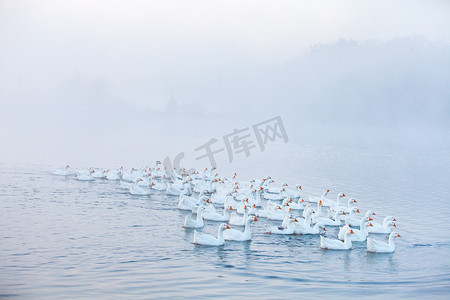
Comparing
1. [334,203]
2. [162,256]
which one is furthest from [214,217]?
[334,203]

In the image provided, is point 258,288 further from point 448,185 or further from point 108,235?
point 448,185

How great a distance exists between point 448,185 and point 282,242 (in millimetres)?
23811

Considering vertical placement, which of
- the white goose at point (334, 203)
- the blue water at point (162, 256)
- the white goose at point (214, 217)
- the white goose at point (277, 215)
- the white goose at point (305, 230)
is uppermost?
the white goose at point (334, 203)

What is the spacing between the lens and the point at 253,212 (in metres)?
22.3

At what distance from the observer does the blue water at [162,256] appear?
13.4m

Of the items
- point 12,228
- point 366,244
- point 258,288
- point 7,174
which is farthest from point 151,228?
point 7,174

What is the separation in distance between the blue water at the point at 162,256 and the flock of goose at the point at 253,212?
0.43 metres

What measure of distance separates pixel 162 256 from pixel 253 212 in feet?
23.5

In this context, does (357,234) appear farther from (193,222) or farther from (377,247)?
(193,222)

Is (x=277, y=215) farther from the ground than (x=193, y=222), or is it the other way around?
(x=277, y=215)

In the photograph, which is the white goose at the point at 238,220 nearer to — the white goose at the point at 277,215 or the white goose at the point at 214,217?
the white goose at the point at 214,217

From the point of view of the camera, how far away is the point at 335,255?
17.2m

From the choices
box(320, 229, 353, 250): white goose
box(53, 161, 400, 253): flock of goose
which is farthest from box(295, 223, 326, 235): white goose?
box(320, 229, 353, 250): white goose

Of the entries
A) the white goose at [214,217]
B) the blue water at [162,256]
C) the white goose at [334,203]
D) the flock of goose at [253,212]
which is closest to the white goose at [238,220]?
the flock of goose at [253,212]
